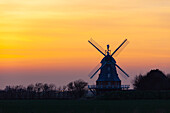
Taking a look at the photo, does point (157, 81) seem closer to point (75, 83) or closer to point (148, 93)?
point (148, 93)

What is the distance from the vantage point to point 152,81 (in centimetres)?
8238

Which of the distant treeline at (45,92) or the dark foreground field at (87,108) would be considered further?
the distant treeline at (45,92)

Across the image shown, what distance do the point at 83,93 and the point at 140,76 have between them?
38.2 feet

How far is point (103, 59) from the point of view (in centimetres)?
8312

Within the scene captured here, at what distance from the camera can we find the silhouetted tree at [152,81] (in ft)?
269

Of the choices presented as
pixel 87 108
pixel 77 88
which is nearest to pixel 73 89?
pixel 77 88

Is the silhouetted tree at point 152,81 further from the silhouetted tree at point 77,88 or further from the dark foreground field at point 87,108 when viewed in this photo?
the dark foreground field at point 87,108

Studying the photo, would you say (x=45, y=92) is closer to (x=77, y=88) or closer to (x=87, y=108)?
(x=77, y=88)

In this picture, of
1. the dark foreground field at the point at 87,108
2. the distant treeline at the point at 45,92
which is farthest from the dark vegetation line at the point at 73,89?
the dark foreground field at the point at 87,108

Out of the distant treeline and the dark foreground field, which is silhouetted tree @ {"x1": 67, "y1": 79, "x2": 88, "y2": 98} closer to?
the distant treeline

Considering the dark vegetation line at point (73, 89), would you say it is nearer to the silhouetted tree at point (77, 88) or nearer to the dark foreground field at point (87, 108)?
the silhouetted tree at point (77, 88)

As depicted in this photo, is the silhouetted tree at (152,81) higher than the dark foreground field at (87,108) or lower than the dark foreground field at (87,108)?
higher

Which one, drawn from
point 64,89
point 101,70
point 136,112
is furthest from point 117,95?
point 136,112

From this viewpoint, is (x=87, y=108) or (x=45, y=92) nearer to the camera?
(x=87, y=108)
